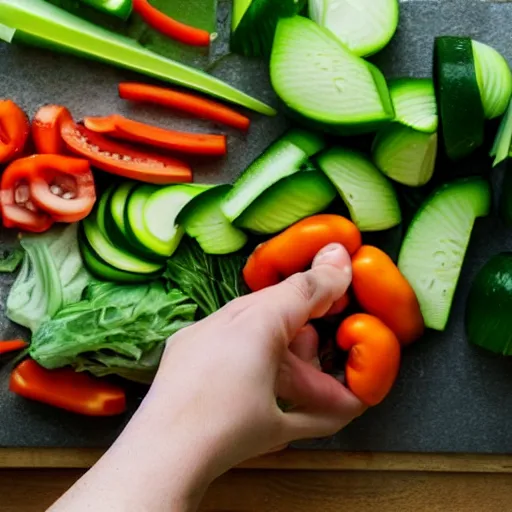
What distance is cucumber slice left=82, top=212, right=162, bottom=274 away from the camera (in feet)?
4.86

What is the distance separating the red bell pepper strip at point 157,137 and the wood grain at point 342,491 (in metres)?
0.63

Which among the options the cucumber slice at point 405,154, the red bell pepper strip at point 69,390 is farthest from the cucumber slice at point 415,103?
the red bell pepper strip at point 69,390

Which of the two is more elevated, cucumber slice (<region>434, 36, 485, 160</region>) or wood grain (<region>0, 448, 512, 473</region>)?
cucumber slice (<region>434, 36, 485, 160</region>)

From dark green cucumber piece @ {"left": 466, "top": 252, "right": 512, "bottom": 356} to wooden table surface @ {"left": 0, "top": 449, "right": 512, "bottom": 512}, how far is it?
24 cm

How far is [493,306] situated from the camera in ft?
4.54

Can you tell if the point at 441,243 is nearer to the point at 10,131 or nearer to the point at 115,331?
the point at 115,331

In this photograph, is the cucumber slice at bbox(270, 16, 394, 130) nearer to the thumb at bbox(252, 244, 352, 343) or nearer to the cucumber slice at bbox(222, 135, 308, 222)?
the cucumber slice at bbox(222, 135, 308, 222)

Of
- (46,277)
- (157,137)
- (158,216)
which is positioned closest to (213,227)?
(158,216)

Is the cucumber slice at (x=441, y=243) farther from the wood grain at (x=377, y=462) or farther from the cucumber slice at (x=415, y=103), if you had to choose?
the wood grain at (x=377, y=462)

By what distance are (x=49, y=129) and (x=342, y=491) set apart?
0.90 metres

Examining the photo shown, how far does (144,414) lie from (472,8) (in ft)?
3.41

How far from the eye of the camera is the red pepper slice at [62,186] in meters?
1.46

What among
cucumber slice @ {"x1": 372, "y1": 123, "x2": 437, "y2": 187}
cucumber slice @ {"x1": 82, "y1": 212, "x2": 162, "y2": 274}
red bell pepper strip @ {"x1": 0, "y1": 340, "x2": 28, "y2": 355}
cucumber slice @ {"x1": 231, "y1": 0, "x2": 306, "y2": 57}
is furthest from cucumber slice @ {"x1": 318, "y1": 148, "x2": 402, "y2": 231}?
red bell pepper strip @ {"x1": 0, "y1": 340, "x2": 28, "y2": 355}

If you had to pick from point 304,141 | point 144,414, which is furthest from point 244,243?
point 144,414
